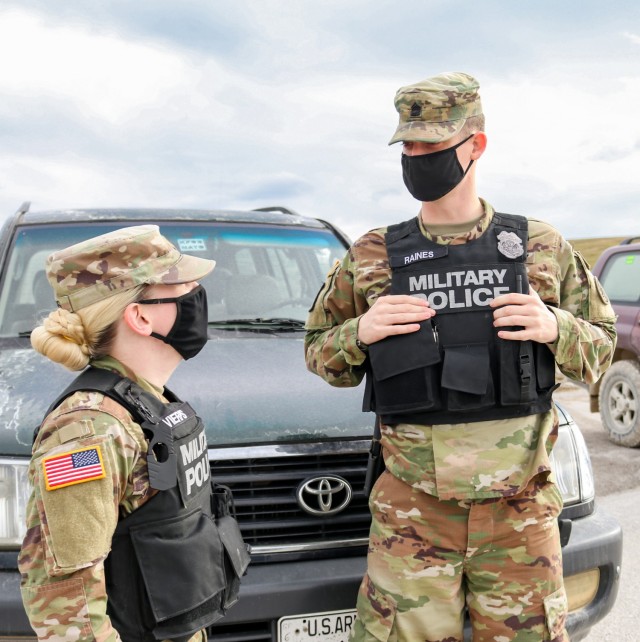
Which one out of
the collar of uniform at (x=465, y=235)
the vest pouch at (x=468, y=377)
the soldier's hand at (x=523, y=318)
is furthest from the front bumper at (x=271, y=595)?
the collar of uniform at (x=465, y=235)

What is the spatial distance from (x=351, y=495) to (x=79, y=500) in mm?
1073

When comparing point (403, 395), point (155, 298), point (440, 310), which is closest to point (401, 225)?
point (440, 310)

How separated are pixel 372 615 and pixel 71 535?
3.14ft

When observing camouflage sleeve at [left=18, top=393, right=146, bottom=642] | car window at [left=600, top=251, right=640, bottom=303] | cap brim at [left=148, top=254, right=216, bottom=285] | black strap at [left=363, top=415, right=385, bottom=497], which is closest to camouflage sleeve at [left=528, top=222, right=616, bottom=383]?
black strap at [left=363, top=415, right=385, bottom=497]

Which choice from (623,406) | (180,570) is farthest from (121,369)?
(623,406)

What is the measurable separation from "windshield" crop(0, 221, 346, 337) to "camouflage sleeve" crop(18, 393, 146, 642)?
166cm

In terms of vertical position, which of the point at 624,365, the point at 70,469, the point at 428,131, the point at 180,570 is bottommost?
the point at 624,365

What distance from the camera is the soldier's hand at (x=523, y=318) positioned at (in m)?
1.88

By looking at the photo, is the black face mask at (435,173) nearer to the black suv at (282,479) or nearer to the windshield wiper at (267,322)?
the black suv at (282,479)

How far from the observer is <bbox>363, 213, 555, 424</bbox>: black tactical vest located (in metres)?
1.91

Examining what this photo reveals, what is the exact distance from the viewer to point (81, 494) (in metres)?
1.35

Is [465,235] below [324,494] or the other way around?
the other way around

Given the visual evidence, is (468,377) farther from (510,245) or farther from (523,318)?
(510,245)

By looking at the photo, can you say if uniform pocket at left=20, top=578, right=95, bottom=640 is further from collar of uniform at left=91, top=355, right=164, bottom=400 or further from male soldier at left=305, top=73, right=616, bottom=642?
male soldier at left=305, top=73, right=616, bottom=642
